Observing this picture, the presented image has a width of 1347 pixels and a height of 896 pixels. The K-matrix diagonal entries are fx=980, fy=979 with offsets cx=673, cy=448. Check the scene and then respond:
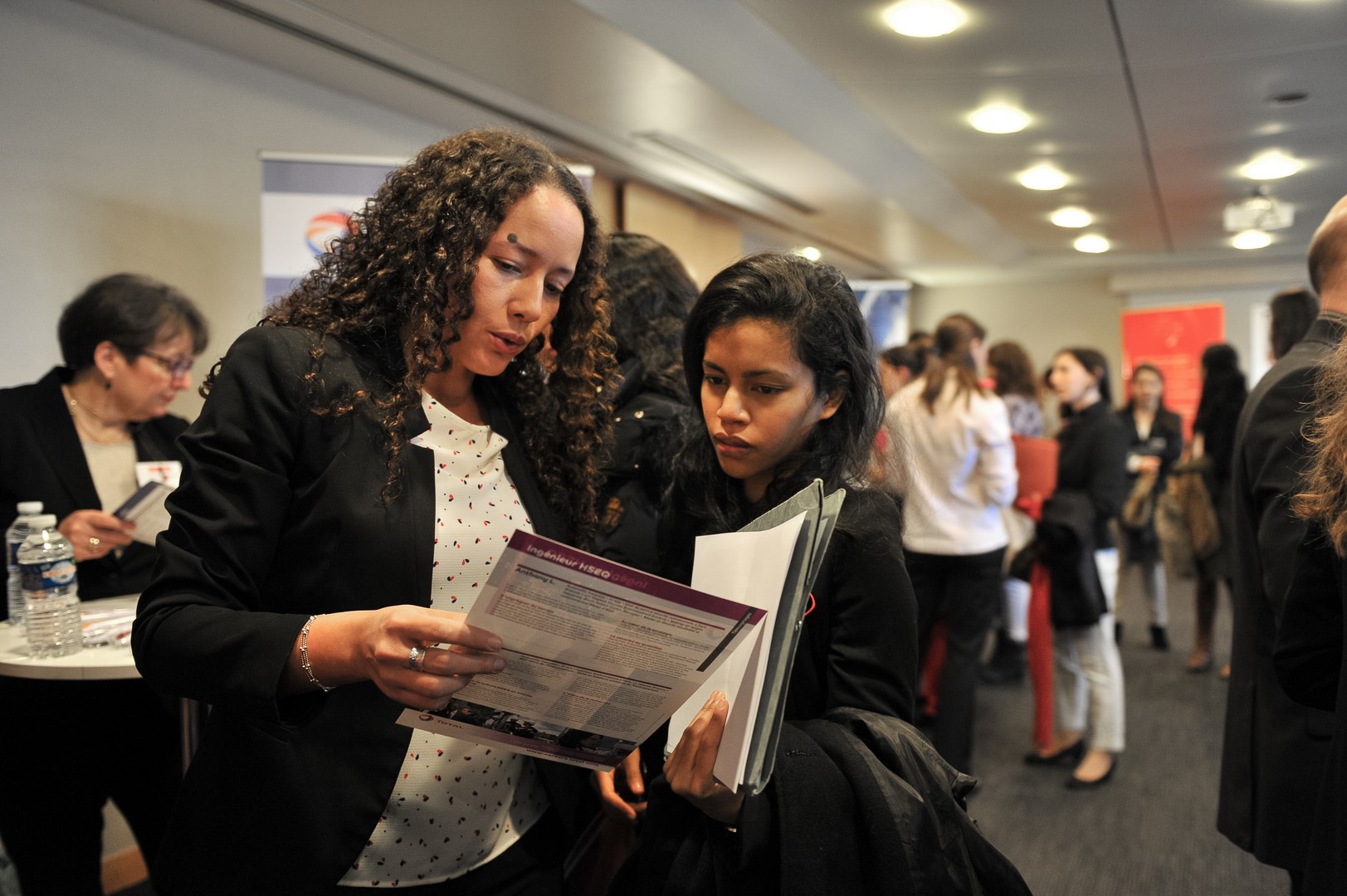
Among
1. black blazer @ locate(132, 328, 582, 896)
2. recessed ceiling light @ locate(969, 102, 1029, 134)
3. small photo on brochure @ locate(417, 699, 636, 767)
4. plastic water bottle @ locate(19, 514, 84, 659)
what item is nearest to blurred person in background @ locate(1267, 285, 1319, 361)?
recessed ceiling light @ locate(969, 102, 1029, 134)

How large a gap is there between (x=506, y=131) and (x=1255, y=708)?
1789mm

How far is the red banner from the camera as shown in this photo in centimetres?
1027

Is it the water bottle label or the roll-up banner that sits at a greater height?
the roll-up banner

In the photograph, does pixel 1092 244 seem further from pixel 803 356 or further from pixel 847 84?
pixel 803 356

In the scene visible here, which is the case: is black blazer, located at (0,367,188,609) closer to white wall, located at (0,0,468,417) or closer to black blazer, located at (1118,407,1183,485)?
white wall, located at (0,0,468,417)

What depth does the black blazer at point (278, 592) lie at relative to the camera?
1025 millimetres

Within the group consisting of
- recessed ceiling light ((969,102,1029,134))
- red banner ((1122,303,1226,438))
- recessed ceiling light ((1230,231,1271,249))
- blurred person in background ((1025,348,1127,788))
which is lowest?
blurred person in background ((1025,348,1127,788))

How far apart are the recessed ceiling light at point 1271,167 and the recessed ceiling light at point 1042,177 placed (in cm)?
108

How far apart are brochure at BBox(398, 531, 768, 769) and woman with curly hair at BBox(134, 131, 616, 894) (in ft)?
0.18

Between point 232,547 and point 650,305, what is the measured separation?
1.15 metres

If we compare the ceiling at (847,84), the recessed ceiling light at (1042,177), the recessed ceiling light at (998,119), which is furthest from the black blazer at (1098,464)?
the recessed ceiling light at (1042,177)

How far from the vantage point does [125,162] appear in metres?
3.52

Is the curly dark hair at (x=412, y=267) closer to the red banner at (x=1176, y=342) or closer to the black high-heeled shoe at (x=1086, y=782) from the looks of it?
the black high-heeled shoe at (x=1086, y=782)

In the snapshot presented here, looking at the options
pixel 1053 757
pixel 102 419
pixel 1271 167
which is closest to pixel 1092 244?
pixel 1271 167
